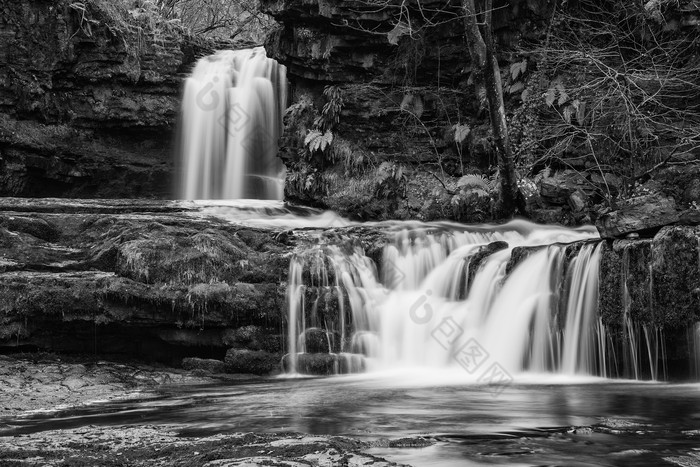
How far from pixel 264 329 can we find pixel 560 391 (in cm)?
382

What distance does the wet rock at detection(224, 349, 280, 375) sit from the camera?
8625 mm

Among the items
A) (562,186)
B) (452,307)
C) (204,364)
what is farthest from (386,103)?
(204,364)

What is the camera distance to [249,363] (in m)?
8.64

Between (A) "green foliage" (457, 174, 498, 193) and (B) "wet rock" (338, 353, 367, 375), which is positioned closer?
(B) "wet rock" (338, 353, 367, 375)

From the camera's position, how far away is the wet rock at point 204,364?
8.61 m

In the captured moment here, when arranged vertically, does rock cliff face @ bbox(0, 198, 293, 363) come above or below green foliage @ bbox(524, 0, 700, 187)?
below

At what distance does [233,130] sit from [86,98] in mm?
3438

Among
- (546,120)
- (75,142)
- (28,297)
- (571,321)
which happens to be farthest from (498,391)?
(75,142)

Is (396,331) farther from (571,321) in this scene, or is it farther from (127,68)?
(127,68)

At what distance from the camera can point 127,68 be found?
16016 mm

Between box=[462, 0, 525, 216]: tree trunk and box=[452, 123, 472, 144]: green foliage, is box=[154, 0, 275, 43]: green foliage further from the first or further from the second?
box=[462, 0, 525, 216]: tree trunk

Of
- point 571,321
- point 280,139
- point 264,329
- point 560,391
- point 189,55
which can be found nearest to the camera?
point 560,391

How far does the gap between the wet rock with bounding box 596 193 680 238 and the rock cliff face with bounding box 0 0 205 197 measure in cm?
1095

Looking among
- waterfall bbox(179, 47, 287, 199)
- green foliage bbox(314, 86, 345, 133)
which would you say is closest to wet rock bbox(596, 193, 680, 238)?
green foliage bbox(314, 86, 345, 133)
